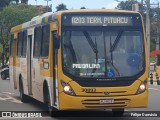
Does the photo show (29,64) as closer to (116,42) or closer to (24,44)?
(24,44)

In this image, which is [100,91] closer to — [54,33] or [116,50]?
[116,50]

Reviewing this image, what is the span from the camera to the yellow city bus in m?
13.0

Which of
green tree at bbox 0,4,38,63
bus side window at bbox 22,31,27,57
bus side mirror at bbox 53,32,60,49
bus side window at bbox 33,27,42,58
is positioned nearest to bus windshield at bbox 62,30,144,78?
bus side mirror at bbox 53,32,60,49

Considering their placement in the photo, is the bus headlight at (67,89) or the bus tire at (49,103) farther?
the bus tire at (49,103)

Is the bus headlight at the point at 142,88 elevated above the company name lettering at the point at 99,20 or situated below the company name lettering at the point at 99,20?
below

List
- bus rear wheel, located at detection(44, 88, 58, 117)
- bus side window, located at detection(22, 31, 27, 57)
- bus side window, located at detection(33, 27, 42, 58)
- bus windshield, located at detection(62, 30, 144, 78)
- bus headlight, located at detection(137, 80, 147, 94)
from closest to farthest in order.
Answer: bus windshield, located at detection(62, 30, 144, 78) < bus headlight, located at detection(137, 80, 147, 94) < bus rear wheel, located at detection(44, 88, 58, 117) < bus side window, located at detection(33, 27, 42, 58) < bus side window, located at detection(22, 31, 27, 57)

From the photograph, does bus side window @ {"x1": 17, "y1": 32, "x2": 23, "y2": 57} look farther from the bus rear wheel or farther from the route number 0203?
the route number 0203

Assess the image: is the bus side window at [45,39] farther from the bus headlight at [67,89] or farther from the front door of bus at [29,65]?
the front door of bus at [29,65]

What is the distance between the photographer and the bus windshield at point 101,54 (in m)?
13.1

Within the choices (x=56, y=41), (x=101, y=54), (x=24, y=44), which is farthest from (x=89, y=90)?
(x=24, y=44)

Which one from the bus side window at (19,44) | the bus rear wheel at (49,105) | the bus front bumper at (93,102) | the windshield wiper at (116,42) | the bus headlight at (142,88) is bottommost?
the bus rear wheel at (49,105)

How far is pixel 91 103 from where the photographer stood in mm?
12969

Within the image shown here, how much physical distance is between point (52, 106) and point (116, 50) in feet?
7.91

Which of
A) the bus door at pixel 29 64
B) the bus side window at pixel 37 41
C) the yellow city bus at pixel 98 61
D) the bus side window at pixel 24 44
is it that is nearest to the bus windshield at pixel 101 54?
the yellow city bus at pixel 98 61
